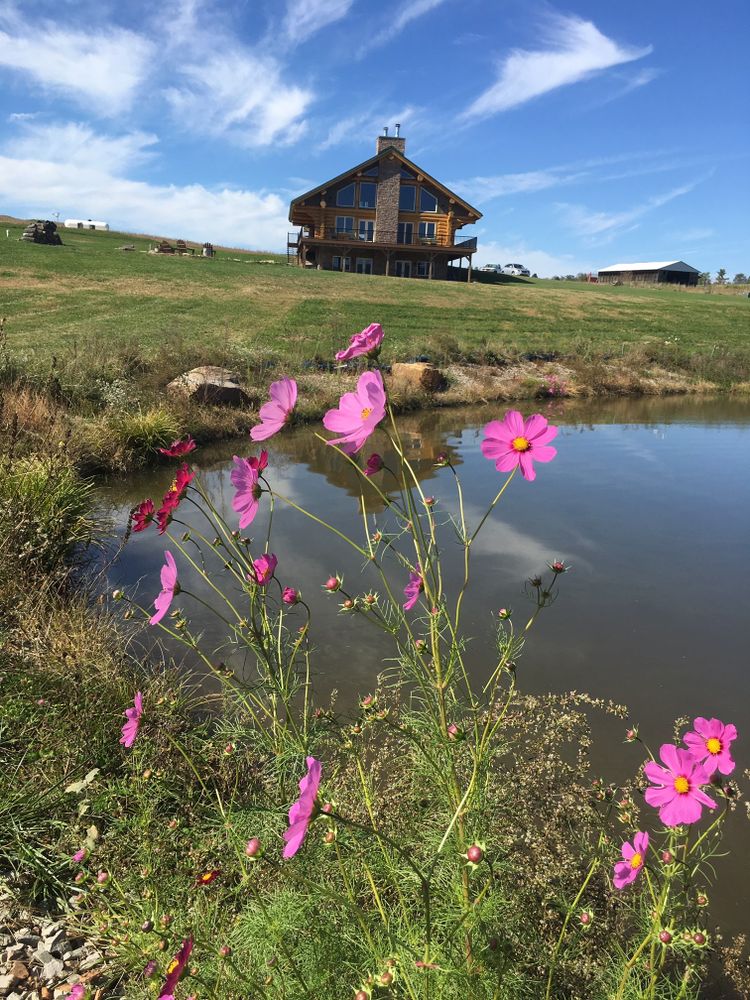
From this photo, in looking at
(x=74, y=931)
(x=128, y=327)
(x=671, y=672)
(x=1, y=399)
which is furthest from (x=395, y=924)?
(x=128, y=327)

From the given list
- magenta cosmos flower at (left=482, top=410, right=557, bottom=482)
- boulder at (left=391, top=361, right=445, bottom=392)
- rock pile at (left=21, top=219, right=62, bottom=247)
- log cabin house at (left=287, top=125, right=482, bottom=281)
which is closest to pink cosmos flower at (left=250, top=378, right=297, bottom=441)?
magenta cosmos flower at (left=482, top=410, right=557, bottom=482)

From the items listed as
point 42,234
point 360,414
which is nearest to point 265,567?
point 360,414

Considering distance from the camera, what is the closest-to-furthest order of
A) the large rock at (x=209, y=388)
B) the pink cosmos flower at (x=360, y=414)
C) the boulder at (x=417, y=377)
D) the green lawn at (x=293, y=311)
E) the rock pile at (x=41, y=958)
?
the pink cosmos flower at (x=360, y=414)
the rock pile at (x=41, y=958)
the large rock at (x=209, y=388)
the boulder at (x=417, y=377)
the green lawn at (x=293, y=311)

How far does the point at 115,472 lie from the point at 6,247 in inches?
996

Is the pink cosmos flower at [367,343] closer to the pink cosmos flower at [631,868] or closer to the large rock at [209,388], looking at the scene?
the pink cosmos flower at [631,868]

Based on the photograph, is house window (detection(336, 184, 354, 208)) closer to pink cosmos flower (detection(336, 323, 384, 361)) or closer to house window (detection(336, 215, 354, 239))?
house window (detection(336, 215, 354, 239))

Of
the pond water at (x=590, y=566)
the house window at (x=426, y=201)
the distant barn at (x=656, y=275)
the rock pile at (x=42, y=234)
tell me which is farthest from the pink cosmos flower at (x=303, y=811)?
the distant barn at (x=656, y=275)

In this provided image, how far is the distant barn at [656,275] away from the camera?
176 ft

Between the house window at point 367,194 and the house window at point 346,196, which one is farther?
the house window at point 346,196

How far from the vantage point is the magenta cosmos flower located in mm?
1135

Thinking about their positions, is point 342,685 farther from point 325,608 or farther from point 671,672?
point 671,672

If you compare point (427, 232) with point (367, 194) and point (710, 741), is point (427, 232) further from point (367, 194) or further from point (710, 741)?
point (710, 741)

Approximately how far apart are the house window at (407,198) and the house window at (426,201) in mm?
321

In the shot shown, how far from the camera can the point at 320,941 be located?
4.46 feet
